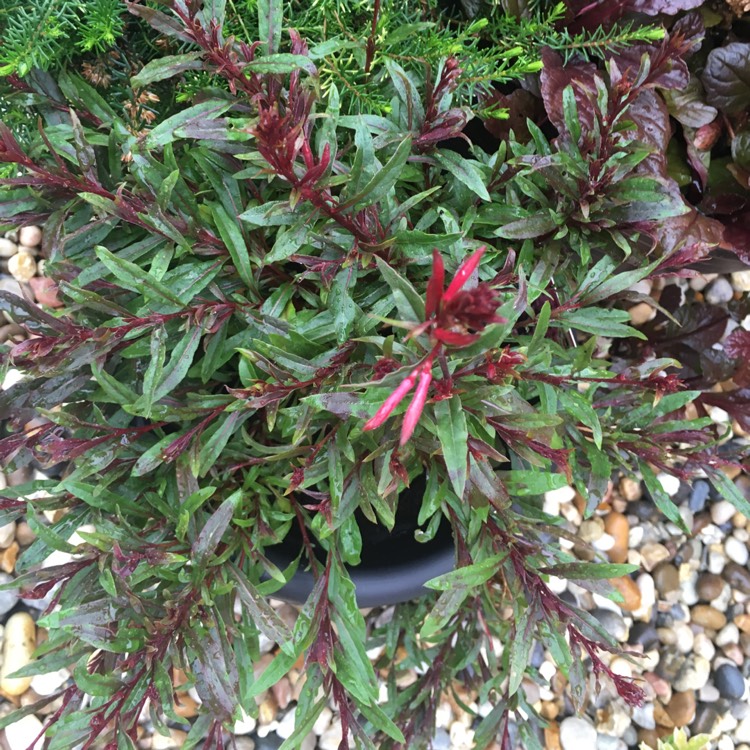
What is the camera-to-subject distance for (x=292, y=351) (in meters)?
1.13

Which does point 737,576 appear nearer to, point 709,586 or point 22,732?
point 709,586

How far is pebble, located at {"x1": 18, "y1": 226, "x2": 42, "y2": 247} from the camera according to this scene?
6.16 ft

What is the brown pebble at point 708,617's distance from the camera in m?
2.07

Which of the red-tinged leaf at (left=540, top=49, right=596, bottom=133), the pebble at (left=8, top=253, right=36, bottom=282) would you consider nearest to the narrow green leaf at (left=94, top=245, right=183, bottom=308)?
the red-tinged leaf at (left=540, top=49, right=596, bottom=133)

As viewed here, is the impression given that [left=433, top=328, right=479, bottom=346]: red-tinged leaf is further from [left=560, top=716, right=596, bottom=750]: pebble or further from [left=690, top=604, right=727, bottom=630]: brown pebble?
[left=690, top=604, right=727, bottom=630]: brown pebble

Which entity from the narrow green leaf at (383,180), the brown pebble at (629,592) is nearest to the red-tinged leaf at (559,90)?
the narrow green leaf at (383,180)

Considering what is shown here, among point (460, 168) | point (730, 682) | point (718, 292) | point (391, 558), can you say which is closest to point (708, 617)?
point (730, 682)

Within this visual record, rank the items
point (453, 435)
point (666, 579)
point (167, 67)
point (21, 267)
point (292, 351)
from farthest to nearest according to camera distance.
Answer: point (666, 579) < point (21, 267) < point (292, 351) < point (167, 67) < point (453, 435)

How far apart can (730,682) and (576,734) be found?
19.2 inches

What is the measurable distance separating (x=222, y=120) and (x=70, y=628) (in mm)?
772

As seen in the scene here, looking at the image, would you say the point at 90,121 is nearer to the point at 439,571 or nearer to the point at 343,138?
the point at 343,138

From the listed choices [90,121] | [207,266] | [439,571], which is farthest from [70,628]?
[90,121]

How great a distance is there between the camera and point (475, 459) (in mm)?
988

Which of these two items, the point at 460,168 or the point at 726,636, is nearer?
the point at 460,168
